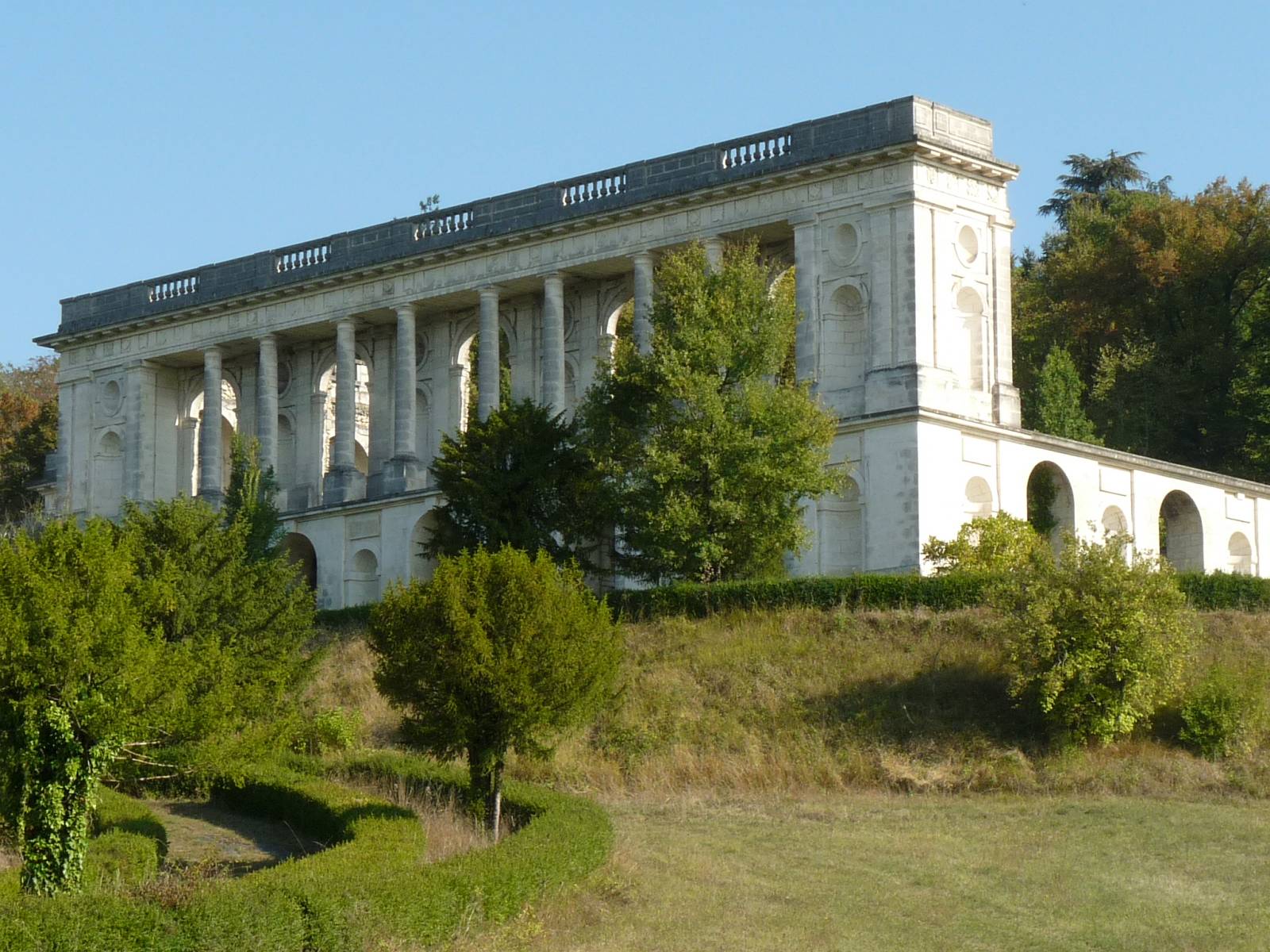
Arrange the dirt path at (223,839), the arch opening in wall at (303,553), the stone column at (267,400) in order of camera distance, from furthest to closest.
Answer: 1. the stone column at (267,400)
2. the arch opening in wall at (303,553)
3. the dirt path at (223,839)

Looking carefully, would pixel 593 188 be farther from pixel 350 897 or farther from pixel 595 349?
pixel 350 897

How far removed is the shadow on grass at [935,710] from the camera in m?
42.4

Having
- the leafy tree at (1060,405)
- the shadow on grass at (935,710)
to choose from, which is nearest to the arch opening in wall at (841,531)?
the shadow on grass at (935,710)

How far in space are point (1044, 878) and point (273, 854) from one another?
11382 millimetres

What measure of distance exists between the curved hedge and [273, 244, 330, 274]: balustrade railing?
117 feet

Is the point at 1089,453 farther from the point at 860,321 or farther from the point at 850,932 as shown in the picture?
the point at 850,932

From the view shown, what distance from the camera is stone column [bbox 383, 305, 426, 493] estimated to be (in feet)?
216

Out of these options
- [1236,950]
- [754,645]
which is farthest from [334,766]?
A: [1236,950]

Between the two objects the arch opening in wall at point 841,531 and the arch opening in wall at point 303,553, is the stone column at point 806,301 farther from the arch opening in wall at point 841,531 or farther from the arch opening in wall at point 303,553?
the arch opening in wall at point 303,553

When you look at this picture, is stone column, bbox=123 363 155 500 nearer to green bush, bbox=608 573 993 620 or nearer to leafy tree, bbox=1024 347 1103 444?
green bush, bbox=608 573 993 620

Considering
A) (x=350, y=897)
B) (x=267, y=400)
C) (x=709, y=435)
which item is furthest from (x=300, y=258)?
(x=350, y=897)

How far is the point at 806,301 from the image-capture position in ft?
188

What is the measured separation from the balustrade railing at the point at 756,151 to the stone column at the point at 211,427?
19889 millimetres

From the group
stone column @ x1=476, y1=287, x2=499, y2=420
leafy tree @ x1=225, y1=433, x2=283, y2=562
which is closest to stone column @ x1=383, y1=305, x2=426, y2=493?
stone column @ x1=476, y1=287, x2=499, y2=420
